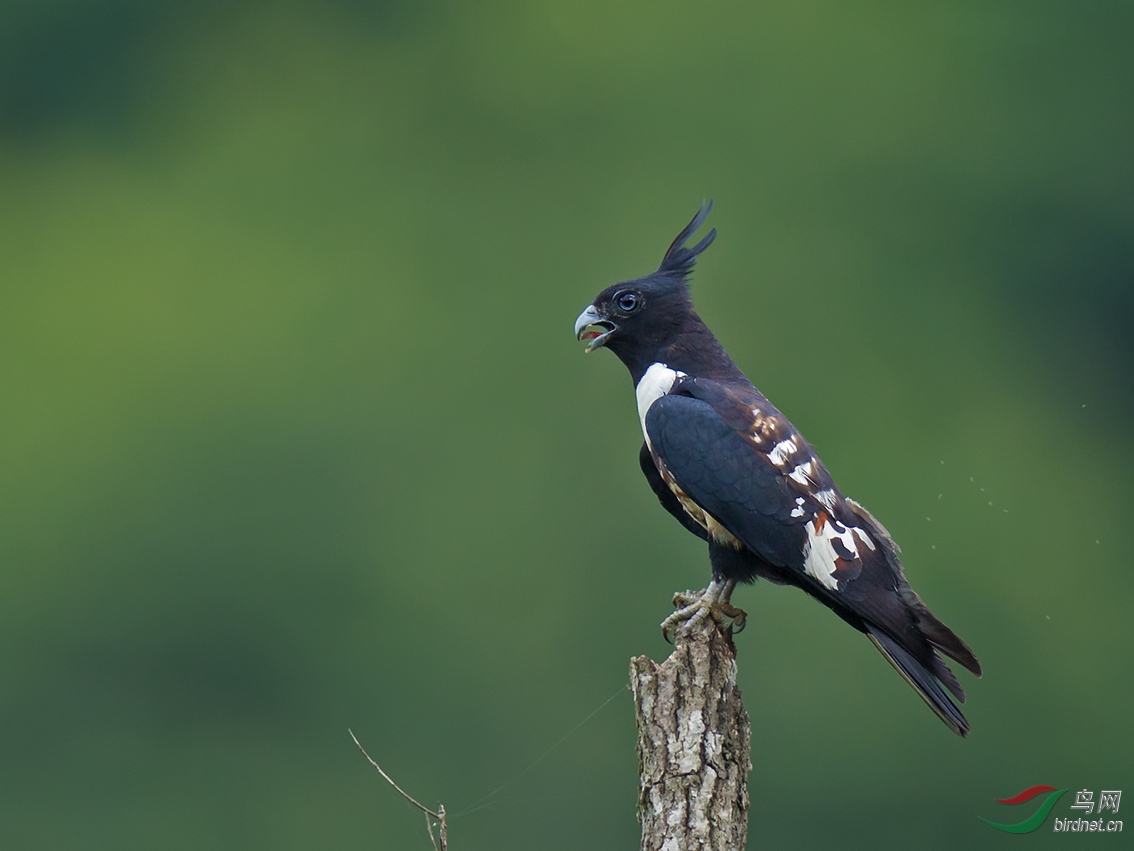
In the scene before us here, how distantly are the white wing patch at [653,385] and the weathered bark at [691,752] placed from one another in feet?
2.67

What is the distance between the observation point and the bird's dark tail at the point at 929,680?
356cm

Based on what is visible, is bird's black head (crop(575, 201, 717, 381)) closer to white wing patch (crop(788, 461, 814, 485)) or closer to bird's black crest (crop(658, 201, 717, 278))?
bird's black crest (crop(658, 201, 717, 278))

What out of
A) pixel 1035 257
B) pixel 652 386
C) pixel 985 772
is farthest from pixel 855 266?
pixel 652 386

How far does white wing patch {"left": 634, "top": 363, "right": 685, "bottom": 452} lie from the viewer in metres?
4.13

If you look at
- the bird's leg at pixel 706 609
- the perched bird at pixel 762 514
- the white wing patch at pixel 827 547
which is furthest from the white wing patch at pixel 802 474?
the bird's leg at pixel 706 609

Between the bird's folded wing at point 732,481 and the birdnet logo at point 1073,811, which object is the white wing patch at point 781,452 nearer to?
the bird's folded wing at point 732,481

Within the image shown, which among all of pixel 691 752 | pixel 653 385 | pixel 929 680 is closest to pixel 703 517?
pixel 653 385

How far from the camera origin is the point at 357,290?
40.5ft

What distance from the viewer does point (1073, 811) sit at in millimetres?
9094

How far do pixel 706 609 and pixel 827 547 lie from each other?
324mm

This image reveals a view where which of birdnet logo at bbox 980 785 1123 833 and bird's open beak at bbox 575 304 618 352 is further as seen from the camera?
birdnet logo at bbox 980 785 1123 833

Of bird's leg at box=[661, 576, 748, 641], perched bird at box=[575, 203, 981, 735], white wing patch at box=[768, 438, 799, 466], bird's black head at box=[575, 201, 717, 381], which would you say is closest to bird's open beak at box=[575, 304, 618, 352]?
bird's black head at box=[575, 201, 717, 381]

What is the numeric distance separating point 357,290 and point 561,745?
14.2 ft

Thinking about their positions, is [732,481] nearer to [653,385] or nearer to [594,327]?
[653,385]
